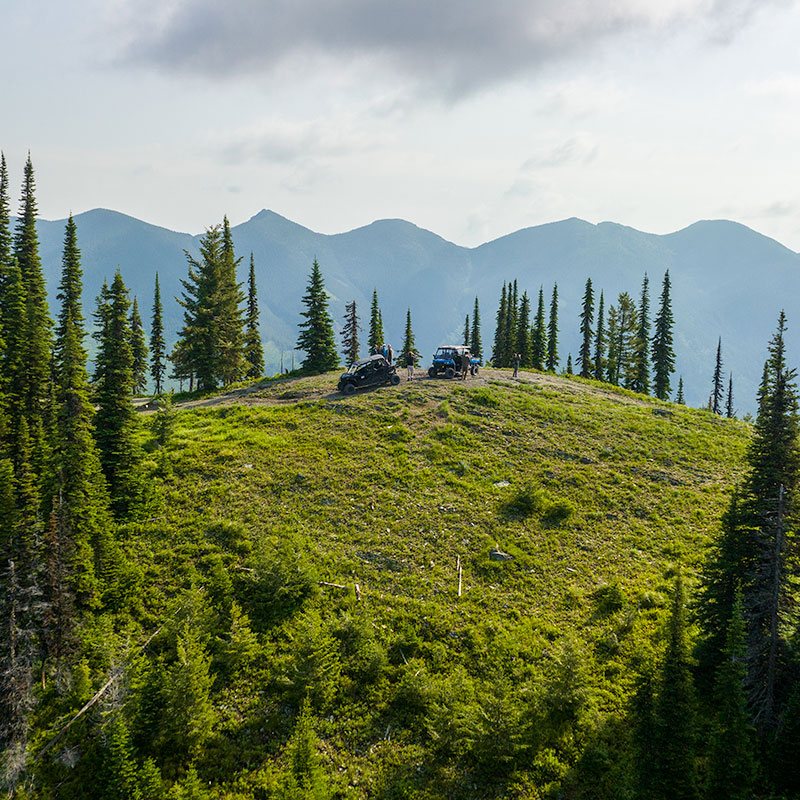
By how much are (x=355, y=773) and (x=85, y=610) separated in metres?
9.08

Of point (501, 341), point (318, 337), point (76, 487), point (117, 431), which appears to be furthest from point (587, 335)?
point (76, 487)

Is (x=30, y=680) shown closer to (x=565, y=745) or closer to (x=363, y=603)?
(x=363, y=603)

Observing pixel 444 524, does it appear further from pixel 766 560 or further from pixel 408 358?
pixel 408 358

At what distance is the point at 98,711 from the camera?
11969 mm

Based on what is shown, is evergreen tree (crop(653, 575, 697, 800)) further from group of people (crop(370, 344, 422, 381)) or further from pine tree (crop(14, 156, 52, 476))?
group of people (crop(370, 344, 422, 381))

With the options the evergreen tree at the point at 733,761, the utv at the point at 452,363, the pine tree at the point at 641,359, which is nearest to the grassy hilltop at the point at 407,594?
the evergreen tree at the point at 733,761

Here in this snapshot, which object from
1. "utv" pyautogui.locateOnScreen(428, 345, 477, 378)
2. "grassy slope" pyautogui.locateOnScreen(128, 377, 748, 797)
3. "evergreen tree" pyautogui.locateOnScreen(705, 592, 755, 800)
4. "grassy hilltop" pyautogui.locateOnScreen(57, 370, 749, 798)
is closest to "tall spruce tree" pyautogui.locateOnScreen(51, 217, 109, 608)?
"grassy hilltop" pyautogui.locateOnScreen(57, 370, 749, 798)

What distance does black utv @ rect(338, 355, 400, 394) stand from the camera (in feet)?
115

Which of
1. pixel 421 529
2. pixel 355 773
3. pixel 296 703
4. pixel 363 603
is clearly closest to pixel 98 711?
pixel 296 703

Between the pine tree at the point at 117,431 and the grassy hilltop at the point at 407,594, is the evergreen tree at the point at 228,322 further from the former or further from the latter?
the pine tree at the point at 117,431

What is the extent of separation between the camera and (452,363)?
132 feet

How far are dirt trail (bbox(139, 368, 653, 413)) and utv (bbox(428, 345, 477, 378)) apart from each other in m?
0.93

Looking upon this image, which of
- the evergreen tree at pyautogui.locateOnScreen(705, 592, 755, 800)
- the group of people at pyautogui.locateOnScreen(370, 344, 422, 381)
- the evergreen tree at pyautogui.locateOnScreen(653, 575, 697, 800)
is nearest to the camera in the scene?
the evergreen tree at pyautogui.locateOnScreen(705, 592, 755, 800)

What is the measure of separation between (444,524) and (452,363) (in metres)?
21.2
